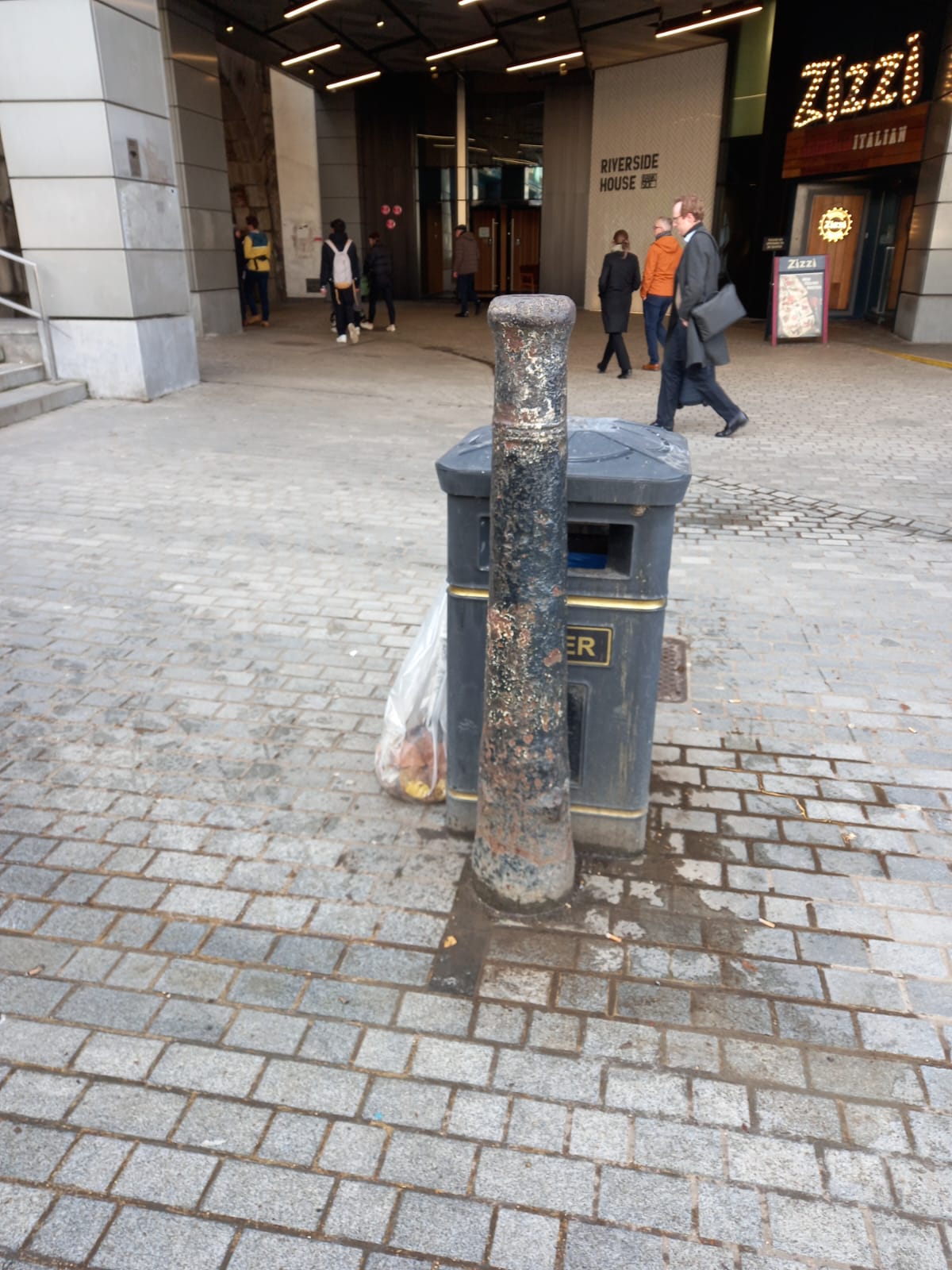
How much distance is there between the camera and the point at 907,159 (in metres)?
16.0

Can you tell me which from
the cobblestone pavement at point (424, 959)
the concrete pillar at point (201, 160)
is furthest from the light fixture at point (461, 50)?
the cobblestone pavement at point (424, 959)

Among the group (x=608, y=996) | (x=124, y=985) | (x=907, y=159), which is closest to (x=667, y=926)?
(x=608, y=996)

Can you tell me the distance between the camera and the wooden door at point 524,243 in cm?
2633

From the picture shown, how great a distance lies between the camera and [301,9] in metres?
16.5

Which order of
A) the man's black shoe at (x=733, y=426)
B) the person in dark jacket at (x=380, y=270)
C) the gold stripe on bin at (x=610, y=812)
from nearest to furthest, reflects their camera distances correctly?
the gold stripe on bin at (x=610, y=812)
the man's black shoe at (x=733, y=426)
the person in dark jacket at (x=380, y=270)

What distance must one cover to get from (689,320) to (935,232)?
9079 millimetres

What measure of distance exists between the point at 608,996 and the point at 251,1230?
42.6 inches

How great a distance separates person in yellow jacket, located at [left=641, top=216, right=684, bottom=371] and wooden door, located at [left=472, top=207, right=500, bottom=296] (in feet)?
48.5

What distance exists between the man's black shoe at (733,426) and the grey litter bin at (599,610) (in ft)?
20.7

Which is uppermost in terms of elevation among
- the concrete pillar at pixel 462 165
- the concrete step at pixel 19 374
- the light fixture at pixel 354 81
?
the light fixture at pixel 354 81

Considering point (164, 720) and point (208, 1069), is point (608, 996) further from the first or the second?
point (164, 720)

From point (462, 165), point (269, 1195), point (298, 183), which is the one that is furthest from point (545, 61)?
point (269, 1195)

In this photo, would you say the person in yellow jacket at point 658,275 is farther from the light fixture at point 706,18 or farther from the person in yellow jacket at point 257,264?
the person in yellow jacket at point 257,264

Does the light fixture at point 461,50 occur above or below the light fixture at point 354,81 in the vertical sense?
above
